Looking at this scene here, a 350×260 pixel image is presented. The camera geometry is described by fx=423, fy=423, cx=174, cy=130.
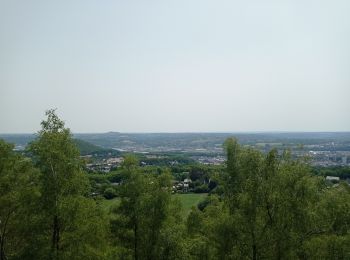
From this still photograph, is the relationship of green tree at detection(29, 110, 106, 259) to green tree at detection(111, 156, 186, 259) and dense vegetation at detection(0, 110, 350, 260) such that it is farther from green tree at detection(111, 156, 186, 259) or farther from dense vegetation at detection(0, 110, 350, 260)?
green tree at detection(111, 156, 186, 259)

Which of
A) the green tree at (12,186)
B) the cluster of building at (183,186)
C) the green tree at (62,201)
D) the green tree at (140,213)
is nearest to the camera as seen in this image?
the green tree at (62,201)

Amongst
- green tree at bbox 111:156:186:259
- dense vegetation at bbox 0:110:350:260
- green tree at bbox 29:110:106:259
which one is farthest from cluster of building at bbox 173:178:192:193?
green tree at bbox 29:110:106:259

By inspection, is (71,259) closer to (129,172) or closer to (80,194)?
(80,194)

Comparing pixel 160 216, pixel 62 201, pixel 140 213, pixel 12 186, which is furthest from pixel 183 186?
pixel 62 201

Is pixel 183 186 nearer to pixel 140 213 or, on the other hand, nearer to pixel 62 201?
pixel 140 213

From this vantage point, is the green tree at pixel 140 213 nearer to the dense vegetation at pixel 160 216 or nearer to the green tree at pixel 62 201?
the dense vegetation at pixel 160 216

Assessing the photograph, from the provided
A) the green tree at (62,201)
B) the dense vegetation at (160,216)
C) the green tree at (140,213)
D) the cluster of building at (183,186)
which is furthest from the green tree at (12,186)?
the cluster of building at (183,186)

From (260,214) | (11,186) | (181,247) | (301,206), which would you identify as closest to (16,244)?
(11,186)

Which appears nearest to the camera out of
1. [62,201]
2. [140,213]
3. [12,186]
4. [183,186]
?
[62,201]
